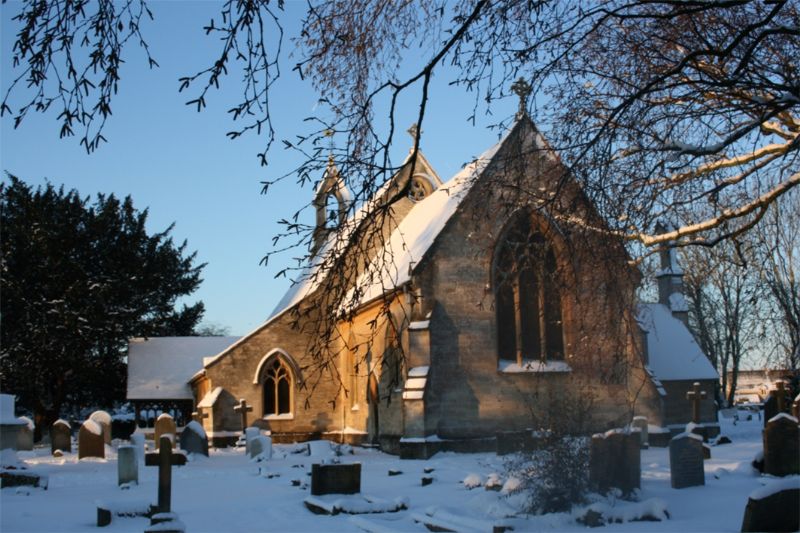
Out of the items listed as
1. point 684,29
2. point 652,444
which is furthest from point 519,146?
point 652,444

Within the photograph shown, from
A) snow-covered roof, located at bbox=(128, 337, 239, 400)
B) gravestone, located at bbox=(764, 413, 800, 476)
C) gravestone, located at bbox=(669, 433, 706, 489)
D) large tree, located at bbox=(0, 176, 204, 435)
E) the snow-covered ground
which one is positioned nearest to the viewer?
the snow-covered ground

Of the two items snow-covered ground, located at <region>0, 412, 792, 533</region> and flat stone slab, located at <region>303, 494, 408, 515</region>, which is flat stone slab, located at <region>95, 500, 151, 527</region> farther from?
flat stone slab, located at <region>303, 494, 408, 515</region>

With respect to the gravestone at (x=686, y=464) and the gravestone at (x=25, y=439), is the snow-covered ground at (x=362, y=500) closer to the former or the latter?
the gravestone at (x=686, y=464)

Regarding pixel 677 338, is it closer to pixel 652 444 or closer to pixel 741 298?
pixel 652 444

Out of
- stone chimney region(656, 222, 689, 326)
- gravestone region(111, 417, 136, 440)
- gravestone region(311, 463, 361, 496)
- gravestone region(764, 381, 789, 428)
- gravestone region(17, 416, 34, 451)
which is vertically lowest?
gravestone region(111, 417, 136, 440)

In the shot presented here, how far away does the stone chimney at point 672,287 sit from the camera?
109 feet

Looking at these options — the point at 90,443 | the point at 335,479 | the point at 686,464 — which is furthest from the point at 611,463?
the point at 90,443

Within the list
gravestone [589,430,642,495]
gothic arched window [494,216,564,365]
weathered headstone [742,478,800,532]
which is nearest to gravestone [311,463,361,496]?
gravestone [589,430,642,495]

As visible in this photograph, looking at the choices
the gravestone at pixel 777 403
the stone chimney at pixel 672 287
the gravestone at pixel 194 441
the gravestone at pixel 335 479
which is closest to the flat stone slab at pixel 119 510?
the gravestone at pixel 335 479

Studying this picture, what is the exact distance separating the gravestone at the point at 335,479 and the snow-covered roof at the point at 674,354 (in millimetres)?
17502

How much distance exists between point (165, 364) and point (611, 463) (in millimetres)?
28041

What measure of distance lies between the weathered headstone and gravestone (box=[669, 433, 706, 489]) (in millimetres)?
4555

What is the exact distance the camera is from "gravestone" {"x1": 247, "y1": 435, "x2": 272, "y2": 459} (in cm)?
2234

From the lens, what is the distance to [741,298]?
42281 millimetres
